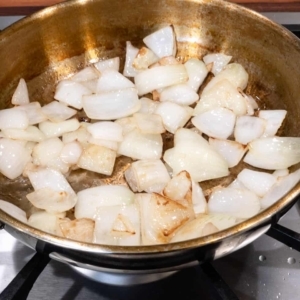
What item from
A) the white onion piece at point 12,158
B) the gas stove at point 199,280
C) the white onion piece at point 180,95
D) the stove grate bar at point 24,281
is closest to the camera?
the stove grate bar at point 24,281

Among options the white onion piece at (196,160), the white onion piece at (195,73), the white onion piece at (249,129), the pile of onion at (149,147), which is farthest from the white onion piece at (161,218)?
the white onion piece at (195,73)

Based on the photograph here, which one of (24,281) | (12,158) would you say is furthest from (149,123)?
(24,281)

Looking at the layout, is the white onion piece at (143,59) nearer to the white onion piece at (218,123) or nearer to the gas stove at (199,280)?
the white onion piece at (218,123)

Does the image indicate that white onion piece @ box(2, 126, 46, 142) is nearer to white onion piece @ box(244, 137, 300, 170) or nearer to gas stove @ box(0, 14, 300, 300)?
gas stove @ box(0, 14, 300, 300)

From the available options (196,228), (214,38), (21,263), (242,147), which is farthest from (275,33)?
(21,263)

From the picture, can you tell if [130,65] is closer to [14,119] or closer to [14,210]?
[14,119]

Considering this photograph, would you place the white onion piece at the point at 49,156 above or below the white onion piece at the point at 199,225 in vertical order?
above
